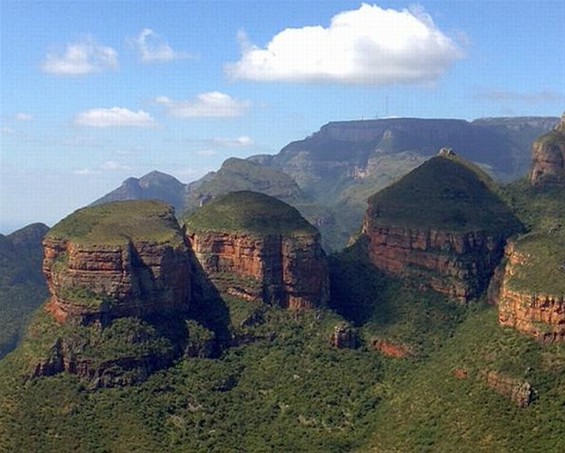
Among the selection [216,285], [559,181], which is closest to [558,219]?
[559,181]

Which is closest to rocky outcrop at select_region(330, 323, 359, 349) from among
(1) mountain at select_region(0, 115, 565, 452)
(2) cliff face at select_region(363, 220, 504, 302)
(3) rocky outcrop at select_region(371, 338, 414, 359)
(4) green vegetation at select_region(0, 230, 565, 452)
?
(1) mountain at select_region(0, 115, 565, 452)

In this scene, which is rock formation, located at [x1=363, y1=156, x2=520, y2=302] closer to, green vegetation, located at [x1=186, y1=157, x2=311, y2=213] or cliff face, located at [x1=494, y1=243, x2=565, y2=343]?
cliff face, located at [x1=494, y1=243, x2=565, y2=343]

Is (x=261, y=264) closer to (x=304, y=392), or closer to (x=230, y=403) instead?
(x=304, y=392)

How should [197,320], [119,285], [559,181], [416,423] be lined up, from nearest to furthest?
[416,423] → [119,285] → [197,320] → [559,181]

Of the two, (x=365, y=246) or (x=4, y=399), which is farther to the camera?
(x=365, y=246)

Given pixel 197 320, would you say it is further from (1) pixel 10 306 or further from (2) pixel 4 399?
(1) pixel 10 306

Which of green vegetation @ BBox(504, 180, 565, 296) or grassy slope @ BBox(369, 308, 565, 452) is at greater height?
green vegetation @ BBox(504, 180, 565, 296)

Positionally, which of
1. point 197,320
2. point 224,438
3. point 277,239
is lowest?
point 224,438
